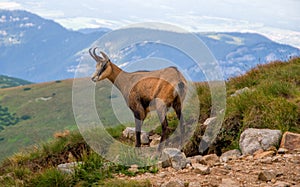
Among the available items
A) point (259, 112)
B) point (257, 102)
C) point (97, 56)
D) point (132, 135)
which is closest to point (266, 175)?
point (259, 112)

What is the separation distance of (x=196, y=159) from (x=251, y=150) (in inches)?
48.7

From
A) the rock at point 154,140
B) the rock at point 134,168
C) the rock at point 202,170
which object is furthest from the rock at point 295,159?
the rock at point 154,140

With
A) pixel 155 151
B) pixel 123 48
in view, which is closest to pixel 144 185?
pixel 155 151

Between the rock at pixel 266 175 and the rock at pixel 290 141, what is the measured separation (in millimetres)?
1790

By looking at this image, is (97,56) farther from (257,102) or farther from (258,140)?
(258,140)

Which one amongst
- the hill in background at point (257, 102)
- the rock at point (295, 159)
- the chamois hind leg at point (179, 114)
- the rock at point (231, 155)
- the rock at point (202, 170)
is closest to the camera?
the rock at point (202, 170)

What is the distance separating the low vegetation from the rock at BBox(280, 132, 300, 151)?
71 centimetres

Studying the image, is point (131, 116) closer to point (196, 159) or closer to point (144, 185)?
point (196, 159)

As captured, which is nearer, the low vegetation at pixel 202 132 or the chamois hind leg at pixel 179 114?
the low vegetation at pixel 202 132

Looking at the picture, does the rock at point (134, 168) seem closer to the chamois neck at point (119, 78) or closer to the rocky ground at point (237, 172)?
the rocky ground at point (237, 172)

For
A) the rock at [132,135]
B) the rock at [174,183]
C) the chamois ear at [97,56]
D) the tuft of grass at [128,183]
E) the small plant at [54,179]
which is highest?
the chamois ear at [97,56]

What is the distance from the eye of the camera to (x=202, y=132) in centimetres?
1187

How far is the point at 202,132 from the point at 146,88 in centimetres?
199

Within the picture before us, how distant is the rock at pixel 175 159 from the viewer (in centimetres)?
872
